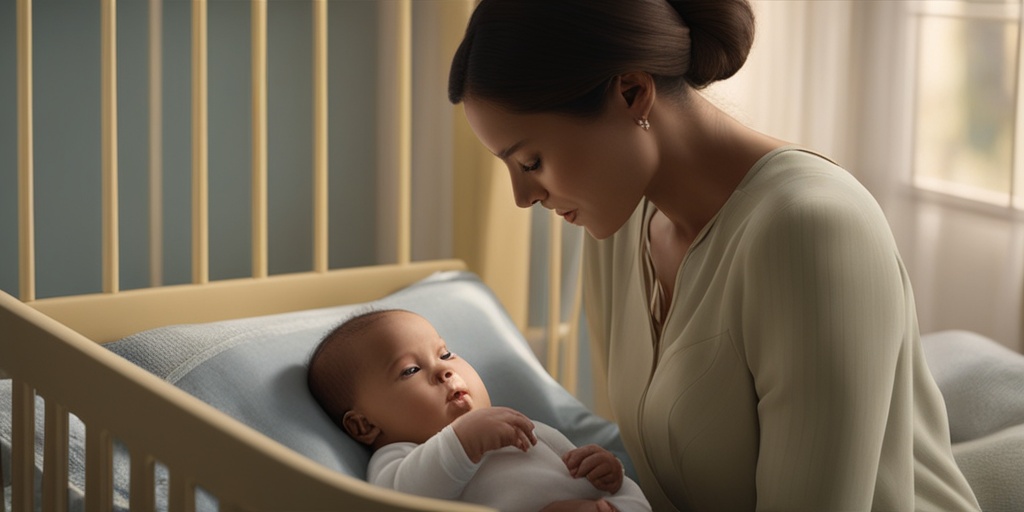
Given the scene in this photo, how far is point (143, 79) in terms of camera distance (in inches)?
73.7

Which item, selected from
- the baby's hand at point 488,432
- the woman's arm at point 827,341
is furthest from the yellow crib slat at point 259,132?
the woman's arm at point 827,341

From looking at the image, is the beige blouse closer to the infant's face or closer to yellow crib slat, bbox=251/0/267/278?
the infant's face

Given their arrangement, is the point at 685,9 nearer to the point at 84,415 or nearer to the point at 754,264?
the point at 754,264

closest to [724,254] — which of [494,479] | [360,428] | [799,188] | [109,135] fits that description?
[799,188]

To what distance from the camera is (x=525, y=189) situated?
1.24 meters

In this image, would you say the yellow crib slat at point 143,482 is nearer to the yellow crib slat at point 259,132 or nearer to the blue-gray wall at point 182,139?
the yellow crib slat at point 259,132

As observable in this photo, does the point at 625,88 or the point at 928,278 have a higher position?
the point at 625,88

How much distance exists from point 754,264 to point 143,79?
118 centimetres

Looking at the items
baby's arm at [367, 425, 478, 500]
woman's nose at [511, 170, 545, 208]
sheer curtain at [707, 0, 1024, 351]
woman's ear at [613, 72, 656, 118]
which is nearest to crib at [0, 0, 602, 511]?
baby's arm at [367, 425, 478, 500]

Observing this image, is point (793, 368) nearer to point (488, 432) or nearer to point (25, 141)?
point (488, 432)

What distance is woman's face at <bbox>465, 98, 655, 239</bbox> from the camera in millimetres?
1183

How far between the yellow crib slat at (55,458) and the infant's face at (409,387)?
1.24 ft

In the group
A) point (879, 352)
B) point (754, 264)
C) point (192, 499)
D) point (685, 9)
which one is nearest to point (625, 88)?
point (685, 9)

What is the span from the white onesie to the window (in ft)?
4.25
